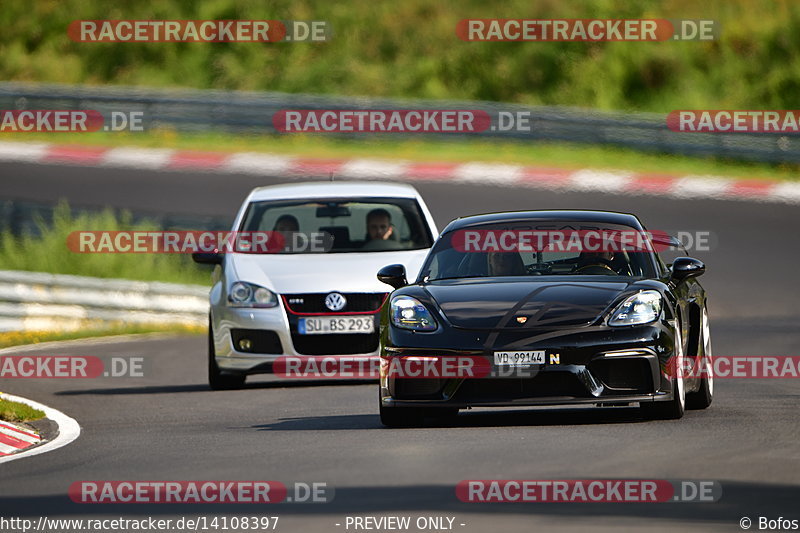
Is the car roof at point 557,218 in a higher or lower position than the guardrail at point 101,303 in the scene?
lower

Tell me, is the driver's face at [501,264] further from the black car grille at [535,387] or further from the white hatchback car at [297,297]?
the white hatchback car at [297,297]

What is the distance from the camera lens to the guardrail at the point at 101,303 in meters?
18.7

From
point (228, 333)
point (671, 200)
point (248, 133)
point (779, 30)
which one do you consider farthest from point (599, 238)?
point (779, 30)

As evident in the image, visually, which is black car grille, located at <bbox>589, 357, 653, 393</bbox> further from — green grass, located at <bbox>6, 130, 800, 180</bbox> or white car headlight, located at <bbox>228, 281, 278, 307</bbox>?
green grass, located at <bbox>6, 130, 800, 180</bbox>

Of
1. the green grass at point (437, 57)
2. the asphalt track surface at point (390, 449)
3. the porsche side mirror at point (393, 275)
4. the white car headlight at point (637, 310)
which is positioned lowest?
the asphalt track surface at point (390, 449)

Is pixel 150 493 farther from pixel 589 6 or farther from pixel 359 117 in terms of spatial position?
pixel 589 6

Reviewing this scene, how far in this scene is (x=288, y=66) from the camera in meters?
36.7

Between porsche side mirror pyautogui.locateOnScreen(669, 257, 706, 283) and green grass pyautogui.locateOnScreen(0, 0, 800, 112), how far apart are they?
22044 millimetres

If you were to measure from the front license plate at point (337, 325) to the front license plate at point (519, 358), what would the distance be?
379 centimetres

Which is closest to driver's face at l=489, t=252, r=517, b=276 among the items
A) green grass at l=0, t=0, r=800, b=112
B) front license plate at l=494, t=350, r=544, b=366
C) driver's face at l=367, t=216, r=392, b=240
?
front license plate at l=494, t=350, r=544, b=366

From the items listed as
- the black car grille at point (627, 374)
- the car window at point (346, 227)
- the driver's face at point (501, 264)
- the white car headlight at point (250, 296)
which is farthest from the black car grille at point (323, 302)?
the black car grille at point (627, 374)

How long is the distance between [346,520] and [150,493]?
1.26 metres

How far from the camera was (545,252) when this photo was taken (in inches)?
399

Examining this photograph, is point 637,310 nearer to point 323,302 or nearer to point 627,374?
point 627,374
